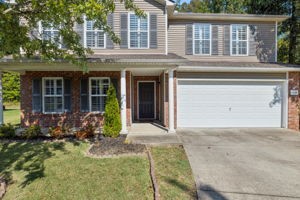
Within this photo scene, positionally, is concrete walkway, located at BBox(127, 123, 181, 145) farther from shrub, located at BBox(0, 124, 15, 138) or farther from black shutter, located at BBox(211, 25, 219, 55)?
black shutter, located at BBox(211, 25, 219, 55)

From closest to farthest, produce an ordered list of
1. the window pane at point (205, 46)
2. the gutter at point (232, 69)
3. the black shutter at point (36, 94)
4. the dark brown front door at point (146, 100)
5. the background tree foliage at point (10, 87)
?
the gutter at point (232, 69), the black shutter at point (36, 94), the window pane at point (205, 46), the dark brown front door at point (146, 100), the background tree foliage at point (10, 87)

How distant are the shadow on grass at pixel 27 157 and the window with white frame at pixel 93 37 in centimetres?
497

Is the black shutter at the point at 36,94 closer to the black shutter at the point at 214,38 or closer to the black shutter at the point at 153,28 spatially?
the black shutter at the point at 153,28

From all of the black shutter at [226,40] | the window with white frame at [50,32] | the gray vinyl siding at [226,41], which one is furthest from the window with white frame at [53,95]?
the black shutter at [226,40]

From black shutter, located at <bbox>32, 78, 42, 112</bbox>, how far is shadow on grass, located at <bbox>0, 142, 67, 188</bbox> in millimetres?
2833

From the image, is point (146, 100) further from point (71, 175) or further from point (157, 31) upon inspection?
point (71, 175)

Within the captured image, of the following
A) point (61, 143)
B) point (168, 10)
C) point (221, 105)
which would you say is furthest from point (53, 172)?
point (168, 10)

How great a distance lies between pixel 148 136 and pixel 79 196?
428 cm

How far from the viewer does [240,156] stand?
234 inches

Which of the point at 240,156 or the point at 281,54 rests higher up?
the point at 281,54

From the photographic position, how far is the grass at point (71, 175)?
400 centimetres

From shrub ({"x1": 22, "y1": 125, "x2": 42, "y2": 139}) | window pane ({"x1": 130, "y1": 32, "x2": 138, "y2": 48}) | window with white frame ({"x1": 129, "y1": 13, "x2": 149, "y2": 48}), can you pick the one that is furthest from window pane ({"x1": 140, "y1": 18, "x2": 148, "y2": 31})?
shrub ({"x1": 22, "y1": 125, "x2": 42, "y2": 139})

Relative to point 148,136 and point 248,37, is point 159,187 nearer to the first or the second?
point 148,136

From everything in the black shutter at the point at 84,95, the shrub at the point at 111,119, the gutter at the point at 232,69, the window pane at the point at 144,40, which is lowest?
the shrub at the point at 111,119
